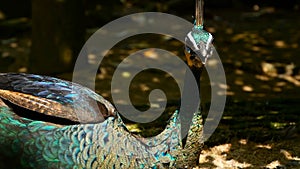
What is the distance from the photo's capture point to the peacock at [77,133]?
3.61 m

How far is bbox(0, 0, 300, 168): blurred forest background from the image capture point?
5516mm

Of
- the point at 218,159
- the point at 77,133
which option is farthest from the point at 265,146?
the point at 77,133

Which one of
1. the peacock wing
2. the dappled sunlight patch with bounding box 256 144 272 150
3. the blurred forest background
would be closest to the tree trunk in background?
the blurred forest background

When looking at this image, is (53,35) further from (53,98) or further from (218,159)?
(53,98)

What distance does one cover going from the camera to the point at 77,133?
3.63 m

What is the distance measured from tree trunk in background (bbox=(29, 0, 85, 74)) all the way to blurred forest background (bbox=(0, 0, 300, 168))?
0.01m

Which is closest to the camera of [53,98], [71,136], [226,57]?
[71,136]

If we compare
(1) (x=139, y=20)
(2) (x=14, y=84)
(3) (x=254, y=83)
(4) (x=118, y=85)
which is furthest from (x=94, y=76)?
(2) (x=14, y=84)

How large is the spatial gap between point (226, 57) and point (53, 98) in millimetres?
5831

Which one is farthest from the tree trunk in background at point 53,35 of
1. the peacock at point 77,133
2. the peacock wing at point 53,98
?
the peacock at point 77,133

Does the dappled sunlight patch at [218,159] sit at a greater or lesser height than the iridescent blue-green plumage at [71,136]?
lesser

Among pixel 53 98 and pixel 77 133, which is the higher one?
pixel 53 98

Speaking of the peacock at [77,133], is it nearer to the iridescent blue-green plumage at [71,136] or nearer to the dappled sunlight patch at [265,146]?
the iridescent blue-green plumage at [71,136]

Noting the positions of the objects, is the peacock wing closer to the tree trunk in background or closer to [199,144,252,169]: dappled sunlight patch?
[199,144,252,169]: dappled sunlight patch
